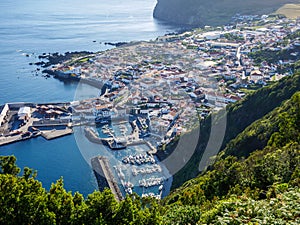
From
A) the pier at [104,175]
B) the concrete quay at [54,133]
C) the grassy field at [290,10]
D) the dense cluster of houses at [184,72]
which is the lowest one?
the pier at [104,175]

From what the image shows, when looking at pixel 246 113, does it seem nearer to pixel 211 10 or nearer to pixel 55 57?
pixel 55 57

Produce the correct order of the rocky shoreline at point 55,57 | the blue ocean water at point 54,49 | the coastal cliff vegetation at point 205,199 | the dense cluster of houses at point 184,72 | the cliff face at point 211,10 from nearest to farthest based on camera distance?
the coastal cliff vegetation at point 205,199
the blue ocean water at point 54,49
the dense cluster of houses at point 184,72
the rocky shoreline at point 55,57
the cliff face at point 211,10

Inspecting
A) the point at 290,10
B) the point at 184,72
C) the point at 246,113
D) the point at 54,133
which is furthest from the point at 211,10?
the point at 246,113

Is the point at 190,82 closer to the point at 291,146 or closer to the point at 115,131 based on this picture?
the point at 115,131

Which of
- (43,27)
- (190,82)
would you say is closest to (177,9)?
(43,27)

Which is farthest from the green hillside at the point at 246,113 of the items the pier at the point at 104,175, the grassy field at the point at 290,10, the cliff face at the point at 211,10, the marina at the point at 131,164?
the cliff face at the point at 211,10

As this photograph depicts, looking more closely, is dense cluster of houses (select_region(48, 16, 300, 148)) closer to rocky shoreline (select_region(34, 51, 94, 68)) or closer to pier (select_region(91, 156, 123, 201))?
rocky shoreline (select_region(34, 51, 94, 68))

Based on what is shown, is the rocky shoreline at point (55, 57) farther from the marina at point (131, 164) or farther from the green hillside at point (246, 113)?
the green hillside at point (246, 113)
